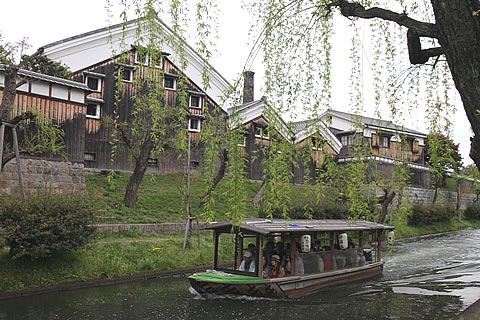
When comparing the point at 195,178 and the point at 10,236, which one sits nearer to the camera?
the point at 10,236

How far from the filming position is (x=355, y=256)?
47.9 ft

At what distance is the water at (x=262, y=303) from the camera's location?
9562 mm

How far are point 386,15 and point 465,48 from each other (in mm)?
1221

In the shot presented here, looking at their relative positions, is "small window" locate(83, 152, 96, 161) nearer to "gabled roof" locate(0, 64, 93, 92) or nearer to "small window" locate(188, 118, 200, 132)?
"gabled roof" locate(0, 64, 93, 92)

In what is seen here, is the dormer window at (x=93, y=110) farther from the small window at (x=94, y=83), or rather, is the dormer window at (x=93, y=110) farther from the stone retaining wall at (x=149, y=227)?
the stone retaining wall at (x=149, y=227)

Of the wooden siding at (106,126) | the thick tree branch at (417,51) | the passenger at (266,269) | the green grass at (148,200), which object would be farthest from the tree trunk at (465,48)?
the wooden siding at (106,126)

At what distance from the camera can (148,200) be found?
19859mm

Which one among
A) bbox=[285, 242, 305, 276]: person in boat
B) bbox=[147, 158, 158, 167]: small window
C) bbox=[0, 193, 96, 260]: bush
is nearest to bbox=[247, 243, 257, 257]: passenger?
bbox=[285, 242, 305, 276]: person in boat

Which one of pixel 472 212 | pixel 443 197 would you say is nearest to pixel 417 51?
pixel 443 197

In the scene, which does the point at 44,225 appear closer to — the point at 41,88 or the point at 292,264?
the point at 292,264

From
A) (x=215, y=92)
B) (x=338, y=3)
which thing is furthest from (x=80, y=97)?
(x=338, y=3)

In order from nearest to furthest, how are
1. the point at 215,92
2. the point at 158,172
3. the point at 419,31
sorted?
1. the point at 419,31
2. the point at 158,172
3. the point at 215,92

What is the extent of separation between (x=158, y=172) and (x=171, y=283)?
12126 millimetres

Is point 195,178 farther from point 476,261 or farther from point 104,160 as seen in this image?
point 476,261
